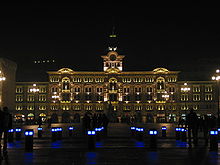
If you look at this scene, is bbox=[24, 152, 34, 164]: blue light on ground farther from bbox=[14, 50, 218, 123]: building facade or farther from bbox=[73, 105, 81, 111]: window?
bbox=[73, 105, 81, 111]: window

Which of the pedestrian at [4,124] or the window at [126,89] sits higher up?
the window at [126,89]

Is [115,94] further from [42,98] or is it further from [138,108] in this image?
[42,98]

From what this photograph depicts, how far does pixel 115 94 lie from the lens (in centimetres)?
12394

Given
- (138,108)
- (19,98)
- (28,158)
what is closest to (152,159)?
(28,158)

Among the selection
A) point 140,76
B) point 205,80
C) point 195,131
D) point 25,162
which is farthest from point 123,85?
point 25,162

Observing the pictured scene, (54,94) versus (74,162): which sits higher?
(54,94)

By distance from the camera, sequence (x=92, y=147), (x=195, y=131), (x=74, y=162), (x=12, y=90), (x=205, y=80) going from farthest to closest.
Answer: (x=205, y=80) → (x=12, y=90) → (x=195, y=131) → (x=92, y=147) → (x=74, y=162)

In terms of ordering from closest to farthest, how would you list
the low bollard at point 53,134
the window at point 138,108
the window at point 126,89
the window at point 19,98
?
1. the low bollard at point 53,134
2. the window at point 138,108
3. the window at point 19,98
4. the window at point 126,89

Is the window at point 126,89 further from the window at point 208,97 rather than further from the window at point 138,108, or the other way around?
the window at point 208,97

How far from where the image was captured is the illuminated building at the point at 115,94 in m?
123

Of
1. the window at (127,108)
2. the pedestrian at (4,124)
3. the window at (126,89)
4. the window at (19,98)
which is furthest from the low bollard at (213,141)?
the window at (19,98)

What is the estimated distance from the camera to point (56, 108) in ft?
403

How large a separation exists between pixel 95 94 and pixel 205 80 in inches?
1239

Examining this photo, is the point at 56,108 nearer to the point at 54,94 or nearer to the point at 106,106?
the point at 54,94
